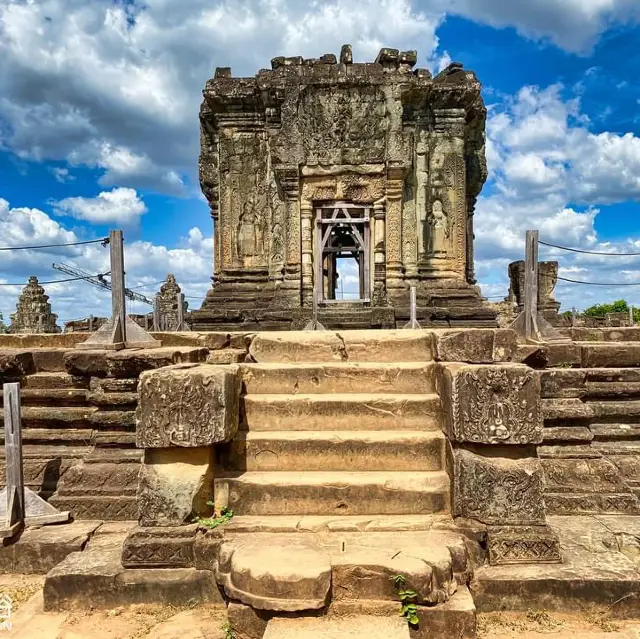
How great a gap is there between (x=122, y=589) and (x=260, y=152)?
32.5 feet

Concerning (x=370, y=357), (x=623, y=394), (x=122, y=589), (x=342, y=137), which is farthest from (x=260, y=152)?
(x=122, y=589)

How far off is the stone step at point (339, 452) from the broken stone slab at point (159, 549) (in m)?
0.61

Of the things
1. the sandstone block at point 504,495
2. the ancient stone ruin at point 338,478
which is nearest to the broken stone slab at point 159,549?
the ancient stone ruin at point 338,478

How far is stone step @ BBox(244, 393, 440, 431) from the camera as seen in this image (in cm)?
370

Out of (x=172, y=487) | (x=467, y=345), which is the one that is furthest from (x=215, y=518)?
(x=467, y=345)

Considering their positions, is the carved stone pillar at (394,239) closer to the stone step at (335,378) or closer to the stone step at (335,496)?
the stone step at (335,378)

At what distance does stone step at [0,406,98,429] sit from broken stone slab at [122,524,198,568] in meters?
1.85

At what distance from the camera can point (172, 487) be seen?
316 centimetres

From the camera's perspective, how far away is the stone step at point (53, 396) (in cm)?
466

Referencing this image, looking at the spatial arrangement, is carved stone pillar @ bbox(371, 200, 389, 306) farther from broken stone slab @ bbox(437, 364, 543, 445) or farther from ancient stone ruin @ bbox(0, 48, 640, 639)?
broken stone slab @ bbox(437, 364, 543, 445)

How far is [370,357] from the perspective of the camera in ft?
14.1

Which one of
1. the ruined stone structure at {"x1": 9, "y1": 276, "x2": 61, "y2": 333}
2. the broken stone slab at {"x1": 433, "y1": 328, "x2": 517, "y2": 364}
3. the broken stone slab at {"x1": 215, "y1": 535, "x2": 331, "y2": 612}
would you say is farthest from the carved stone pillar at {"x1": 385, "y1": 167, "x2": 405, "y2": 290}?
the ruined stone structure at {"x1": 9, "y1": 276, "x2": 61, "y2": 333}

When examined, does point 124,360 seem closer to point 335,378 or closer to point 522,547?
point 335,378

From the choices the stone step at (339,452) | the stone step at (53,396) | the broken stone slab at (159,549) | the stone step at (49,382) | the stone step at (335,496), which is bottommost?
the broken stone slab at (159,549)
